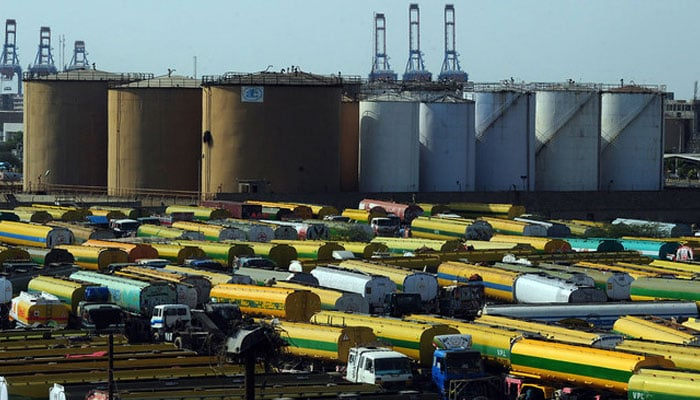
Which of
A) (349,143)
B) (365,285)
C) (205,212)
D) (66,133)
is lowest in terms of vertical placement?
(365,285)

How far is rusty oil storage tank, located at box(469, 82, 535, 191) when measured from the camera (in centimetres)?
7456

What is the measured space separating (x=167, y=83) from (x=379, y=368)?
159 ft

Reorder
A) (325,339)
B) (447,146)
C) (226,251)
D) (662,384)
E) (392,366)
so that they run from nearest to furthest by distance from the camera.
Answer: (662,384), (392,366), (325,339), (226,251), (447,146)

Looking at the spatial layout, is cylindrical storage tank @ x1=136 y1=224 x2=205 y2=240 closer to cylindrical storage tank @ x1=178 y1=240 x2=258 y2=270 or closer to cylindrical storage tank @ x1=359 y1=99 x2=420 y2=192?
cylindrical storage tank @ x1=178 y1=240 x2=258 y2=270

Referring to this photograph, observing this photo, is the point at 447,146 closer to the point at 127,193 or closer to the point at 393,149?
the point at 393,149

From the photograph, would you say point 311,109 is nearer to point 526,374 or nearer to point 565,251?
point 565,251

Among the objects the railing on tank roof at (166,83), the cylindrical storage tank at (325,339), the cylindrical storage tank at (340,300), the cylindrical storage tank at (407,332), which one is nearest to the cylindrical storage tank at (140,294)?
the cylindrical storage tank at (340,300)

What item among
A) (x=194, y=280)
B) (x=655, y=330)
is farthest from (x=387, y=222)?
(x=655, y=330)

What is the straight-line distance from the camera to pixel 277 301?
35.7m

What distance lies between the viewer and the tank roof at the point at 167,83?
2926 inches

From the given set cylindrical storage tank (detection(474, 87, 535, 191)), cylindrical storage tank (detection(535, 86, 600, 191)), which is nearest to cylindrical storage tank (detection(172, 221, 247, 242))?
cylindrical storage tank (detection(474, 87, 535, 191))

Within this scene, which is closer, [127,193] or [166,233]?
[166,233]

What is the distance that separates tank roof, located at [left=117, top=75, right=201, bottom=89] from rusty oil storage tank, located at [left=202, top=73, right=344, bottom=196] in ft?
Result: 15.2

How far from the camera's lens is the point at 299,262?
149 ft
